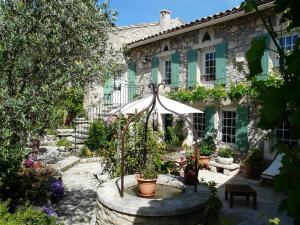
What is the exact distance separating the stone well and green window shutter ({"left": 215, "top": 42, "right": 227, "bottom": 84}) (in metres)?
6.30

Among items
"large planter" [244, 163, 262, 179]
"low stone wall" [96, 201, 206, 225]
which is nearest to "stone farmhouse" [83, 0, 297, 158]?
"large planter" [244, 163, 262, 179]

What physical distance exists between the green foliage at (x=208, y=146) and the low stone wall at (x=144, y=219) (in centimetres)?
617

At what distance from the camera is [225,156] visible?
1103 centimetres

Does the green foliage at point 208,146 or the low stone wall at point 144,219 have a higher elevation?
the green foliage at point 208,146

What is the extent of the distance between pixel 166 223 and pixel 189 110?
11.2ft

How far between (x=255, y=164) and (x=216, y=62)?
13.1 feet

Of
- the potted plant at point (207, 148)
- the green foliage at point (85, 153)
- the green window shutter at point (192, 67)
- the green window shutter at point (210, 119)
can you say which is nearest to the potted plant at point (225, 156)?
the potted plant at point (207, 148)

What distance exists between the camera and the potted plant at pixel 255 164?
10.2m

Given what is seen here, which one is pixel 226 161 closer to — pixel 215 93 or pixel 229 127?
pixel 229 127

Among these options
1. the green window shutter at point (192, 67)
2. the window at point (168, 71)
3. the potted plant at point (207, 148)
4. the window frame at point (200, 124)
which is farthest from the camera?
the window at point (168, 71)

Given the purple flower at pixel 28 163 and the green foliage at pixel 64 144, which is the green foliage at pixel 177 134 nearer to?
the green foliage at pixel 64 144

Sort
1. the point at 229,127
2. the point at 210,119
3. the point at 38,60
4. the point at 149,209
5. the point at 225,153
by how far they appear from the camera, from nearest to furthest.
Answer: the point at 38,60, the point at 149,209, the point at 225,153, the point at 229,127, the point at 210,119

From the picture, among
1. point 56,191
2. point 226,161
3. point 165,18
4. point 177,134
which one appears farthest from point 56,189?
point 165,18

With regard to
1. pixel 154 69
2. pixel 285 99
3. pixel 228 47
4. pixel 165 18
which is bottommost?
pixel 285 99
